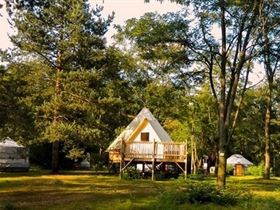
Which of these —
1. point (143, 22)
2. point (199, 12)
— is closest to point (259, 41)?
point (199, 12)

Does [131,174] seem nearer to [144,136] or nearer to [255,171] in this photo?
[144,136]

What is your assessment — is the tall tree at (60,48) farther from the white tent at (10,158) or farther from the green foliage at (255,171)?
the green foliage at (255,171)

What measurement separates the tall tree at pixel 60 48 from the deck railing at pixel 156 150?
4268 mm

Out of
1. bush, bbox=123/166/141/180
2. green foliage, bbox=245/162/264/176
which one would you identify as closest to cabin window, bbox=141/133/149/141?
bush, bbox=123/166/141/180

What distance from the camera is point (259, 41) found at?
22453mm

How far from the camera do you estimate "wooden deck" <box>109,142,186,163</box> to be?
108 ft

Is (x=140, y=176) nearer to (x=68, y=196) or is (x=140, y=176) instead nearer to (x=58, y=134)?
(x=58, y=134)

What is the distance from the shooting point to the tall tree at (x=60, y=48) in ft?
111

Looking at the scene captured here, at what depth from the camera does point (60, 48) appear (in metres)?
34.1

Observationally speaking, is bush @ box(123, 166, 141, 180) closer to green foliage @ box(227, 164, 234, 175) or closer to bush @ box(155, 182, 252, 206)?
bush @ box(155, 182, 252, 206)

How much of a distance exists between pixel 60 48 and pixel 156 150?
Result: 31.1ft

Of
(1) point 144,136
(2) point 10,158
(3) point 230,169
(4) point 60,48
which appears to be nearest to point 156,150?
(1) point 144,136

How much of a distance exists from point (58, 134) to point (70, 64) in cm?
557

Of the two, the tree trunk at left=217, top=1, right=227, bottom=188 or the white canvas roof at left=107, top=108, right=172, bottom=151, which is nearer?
the tree trunk at left=217, top=1, right=227, bottom=188
